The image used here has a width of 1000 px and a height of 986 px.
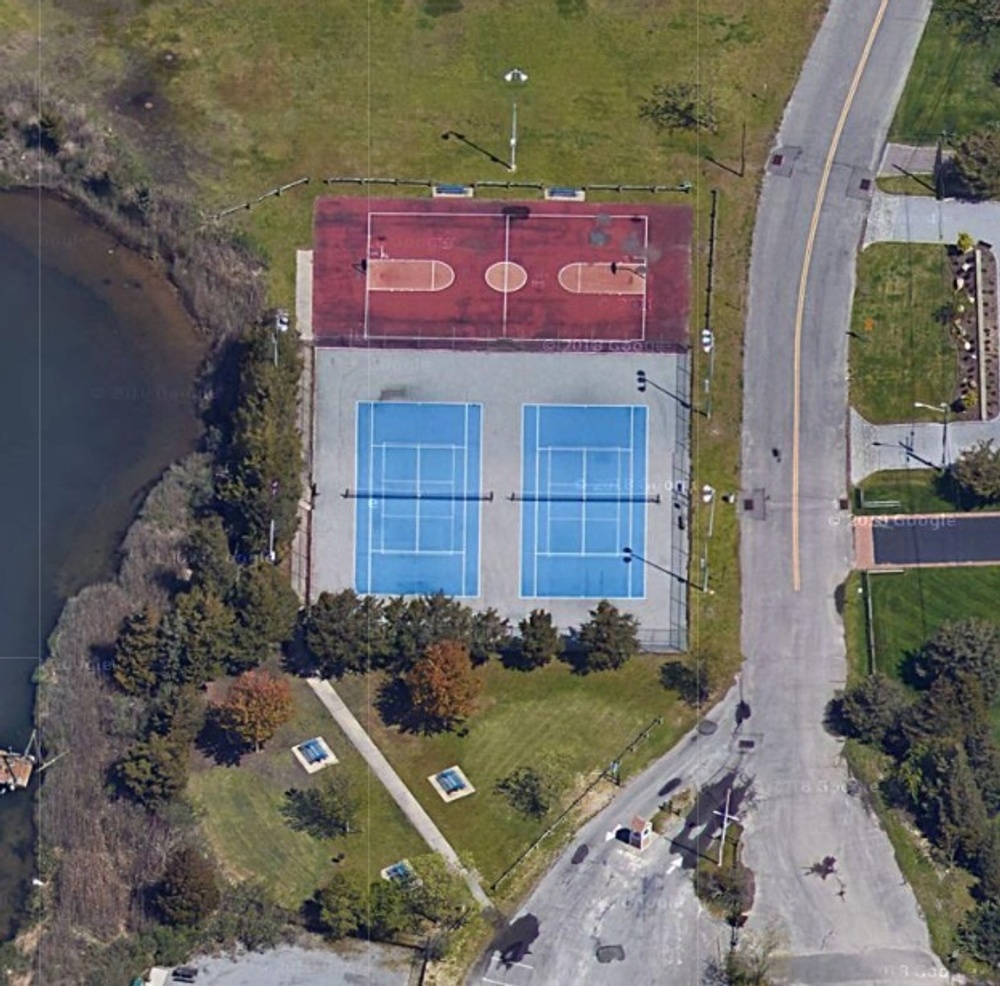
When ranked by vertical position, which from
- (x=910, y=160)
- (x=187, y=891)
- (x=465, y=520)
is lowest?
(x=187, y=891)

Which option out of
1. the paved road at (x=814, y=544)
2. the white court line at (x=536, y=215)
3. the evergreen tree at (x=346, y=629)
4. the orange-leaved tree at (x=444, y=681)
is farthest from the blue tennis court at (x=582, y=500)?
the white court line at (x=536, y=215)

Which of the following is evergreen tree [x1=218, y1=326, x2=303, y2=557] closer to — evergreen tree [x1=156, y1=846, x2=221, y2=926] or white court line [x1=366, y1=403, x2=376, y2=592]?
white court line [x1=366, y1=403, x2=376, y2=592]

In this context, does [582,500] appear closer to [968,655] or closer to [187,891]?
[968,655]

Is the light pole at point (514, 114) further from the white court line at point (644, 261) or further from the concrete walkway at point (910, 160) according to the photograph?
the concrete walkway at point (910, 160)

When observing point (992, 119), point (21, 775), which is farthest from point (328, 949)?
point (992, 119)

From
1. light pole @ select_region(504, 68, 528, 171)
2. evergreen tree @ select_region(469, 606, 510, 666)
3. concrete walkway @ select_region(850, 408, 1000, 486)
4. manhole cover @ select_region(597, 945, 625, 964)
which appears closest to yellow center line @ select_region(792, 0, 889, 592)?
concrete walkway @ select_region(850, 408, 1000, 486)

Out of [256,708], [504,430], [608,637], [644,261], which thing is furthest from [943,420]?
[256,708]

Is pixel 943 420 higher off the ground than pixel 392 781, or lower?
higher
